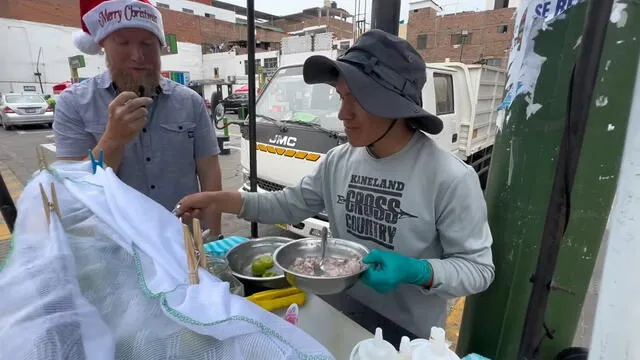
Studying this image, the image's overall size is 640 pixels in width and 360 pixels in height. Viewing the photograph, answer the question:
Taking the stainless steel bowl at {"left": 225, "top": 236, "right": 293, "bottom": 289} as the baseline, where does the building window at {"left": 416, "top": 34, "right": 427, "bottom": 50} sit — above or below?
above

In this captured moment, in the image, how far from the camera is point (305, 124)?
3738mm

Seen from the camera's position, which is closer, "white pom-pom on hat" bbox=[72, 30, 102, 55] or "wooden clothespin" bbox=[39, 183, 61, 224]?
"wooden clothespin" bbox=[39, 183, 61, 224]

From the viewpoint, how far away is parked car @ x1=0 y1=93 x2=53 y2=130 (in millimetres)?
13844

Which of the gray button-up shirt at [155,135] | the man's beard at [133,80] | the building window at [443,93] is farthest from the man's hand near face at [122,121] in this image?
the building window at [443,93]

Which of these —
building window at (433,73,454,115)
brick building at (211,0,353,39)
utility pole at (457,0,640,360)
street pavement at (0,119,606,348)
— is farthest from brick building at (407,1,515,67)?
utility pole at (457,0,640,360)

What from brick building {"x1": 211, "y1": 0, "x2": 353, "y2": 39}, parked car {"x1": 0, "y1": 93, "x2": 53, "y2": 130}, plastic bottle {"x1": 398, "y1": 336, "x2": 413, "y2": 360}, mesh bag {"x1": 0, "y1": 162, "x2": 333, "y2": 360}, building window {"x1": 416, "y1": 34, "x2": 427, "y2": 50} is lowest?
parked car {"x1": 0, "y1": 93, "x2": 53, "y2": 130}

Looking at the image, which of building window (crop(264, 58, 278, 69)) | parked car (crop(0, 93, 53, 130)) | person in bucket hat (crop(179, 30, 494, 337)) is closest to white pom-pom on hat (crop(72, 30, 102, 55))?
person in bucket hat (crop(179, 30, 494, 337))

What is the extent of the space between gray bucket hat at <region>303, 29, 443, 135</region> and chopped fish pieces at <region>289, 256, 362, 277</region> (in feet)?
1.66

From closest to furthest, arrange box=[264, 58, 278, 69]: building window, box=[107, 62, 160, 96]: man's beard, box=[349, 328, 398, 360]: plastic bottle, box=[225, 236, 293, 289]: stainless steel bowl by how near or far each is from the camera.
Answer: box=[349, 328, 398, 360]: plastic bottle
box=[225, 236, 293, 289]: stainless steel bowl
box=[107, 62, 160, 96]: man's beard
box=[264, 58, 278, 69]: building window

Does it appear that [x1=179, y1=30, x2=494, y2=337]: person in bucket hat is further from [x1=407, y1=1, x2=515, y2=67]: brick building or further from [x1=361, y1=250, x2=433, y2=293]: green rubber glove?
[x1=407, y1=1, x2=515, y2=67]: brick building

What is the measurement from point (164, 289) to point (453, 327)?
2566 mm

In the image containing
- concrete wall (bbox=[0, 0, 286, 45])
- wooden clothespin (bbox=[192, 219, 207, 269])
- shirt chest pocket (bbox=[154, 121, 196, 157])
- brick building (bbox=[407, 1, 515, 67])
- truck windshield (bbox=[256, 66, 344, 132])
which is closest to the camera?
wooden clothespin (bbox=[192, 219, 207, 269])

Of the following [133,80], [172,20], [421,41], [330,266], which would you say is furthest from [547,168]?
[172,20]

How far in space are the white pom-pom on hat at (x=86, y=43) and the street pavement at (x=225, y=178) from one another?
2.44ft
